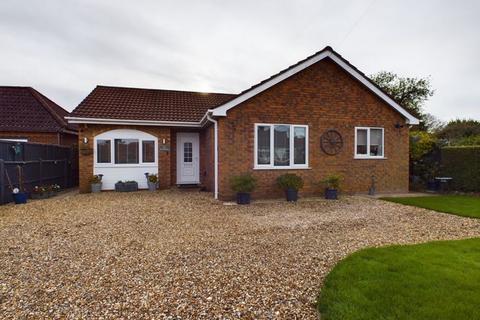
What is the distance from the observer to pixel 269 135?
32.3 ft

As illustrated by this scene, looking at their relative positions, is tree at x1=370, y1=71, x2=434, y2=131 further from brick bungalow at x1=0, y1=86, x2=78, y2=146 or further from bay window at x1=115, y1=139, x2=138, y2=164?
brick bungalow at x1=0, y1=86, x2=78, y2=146

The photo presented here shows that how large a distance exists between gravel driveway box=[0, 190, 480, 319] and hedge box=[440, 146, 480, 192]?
219 inches

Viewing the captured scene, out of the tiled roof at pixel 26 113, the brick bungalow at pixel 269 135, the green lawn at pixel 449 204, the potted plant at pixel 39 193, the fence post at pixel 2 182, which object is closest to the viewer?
the green lawn at pixel 449 204

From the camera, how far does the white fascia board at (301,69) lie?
922 centimetres

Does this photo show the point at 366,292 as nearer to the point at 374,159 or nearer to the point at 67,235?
the point at 67,235

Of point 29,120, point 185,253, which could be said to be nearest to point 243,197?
point 185,253

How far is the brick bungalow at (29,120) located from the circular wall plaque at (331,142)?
44.7 feet

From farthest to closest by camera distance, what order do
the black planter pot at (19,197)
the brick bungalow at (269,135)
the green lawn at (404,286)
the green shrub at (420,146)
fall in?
the green shrub at (420,146) < the brick bungalow at (269,135) < the black planter pot at (19,197) < the green lawn at (404,286)

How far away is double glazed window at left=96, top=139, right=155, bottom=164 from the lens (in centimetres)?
1173

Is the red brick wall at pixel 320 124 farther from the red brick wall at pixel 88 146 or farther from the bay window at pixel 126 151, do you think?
the bay window at pixel 126 151

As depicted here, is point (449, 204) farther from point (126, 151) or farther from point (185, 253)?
point (126, 151)

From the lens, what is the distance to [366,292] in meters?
3.05

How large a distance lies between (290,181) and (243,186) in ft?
5.65

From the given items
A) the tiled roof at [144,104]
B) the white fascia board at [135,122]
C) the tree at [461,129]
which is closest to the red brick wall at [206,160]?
the white fascia board at [135,122]
